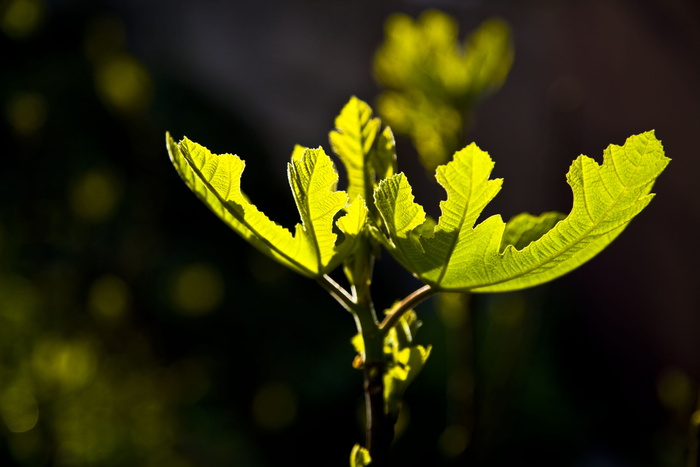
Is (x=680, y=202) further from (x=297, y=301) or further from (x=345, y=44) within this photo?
(x=345, y=44)

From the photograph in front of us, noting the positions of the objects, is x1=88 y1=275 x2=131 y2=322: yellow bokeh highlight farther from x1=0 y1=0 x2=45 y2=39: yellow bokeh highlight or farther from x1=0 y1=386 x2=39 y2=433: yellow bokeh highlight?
x1=0 y1=0 x2=45 y2=39: yellow bokeh highlight

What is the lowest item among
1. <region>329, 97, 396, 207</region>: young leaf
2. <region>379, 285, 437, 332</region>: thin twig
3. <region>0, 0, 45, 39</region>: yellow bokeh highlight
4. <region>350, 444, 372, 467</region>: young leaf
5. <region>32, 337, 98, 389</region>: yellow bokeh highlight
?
<region>350, 444, 372, 467</region>: young leaf

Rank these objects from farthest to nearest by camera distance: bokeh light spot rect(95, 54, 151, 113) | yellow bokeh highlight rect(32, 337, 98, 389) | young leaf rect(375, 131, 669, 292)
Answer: bokeh light spot rect(95, 54, 151, 113)
yellow bokeh highlight rect(32, 337, 98, 389)
young leaf rect(375, 131, 669, 292)

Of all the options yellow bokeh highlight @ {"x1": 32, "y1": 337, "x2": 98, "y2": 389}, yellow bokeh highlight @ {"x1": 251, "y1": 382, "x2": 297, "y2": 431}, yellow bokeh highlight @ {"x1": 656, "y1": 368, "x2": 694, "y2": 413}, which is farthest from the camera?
yellow bokeh highlight @ {"x1": 251, "y1": 382, "x2": 297, "y2": 431}

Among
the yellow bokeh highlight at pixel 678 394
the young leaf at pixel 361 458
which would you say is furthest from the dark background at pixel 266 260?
the young leaf at pixel 361 458

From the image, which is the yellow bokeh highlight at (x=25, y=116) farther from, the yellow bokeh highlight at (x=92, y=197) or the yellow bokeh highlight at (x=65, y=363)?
the yellow bokeh highlight at (x=65, y=363)

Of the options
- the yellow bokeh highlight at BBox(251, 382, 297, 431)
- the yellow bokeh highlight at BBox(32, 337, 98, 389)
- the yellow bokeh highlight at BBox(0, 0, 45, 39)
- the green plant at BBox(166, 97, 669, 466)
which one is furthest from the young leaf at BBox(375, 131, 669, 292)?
the yellow bokeh highlight at BBox(251, 382, 297, 431)
